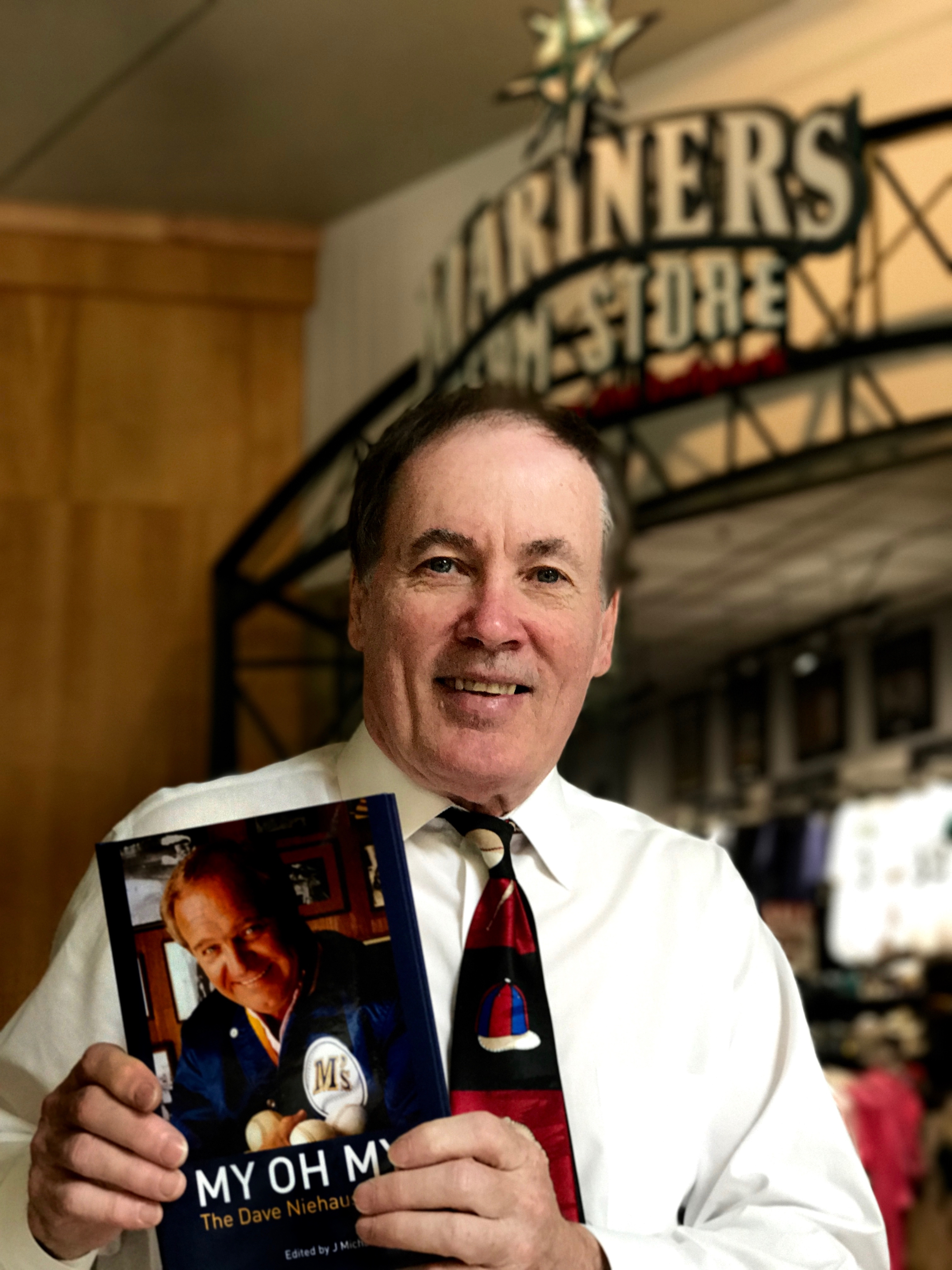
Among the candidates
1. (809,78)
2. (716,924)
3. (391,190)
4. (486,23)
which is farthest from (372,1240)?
(391,190)

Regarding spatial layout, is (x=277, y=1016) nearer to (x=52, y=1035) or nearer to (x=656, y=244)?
(x=52, y=1035)

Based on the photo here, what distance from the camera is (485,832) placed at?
107 centimetres

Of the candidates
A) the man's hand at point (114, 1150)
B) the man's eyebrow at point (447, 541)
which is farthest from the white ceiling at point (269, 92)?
the man's hand at point (114, 1150)

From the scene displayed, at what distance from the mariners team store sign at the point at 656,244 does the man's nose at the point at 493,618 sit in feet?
13.4

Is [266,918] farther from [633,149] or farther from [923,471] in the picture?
[923,471]

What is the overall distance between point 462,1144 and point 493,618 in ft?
1.20

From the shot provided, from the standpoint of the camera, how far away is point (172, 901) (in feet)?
2.81

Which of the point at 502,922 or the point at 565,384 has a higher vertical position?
the point at 565,384

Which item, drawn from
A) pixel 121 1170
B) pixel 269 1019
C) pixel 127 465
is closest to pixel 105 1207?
pixel 121 1170

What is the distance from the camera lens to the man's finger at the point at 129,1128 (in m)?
→ 0.83

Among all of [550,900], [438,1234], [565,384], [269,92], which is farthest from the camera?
[269,92]

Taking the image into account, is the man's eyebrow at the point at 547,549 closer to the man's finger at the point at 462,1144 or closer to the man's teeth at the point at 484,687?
the man's teeth at the point at 484,687

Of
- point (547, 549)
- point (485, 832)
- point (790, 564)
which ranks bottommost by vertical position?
point (485, 832)

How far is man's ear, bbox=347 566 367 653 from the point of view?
1.10 metres
